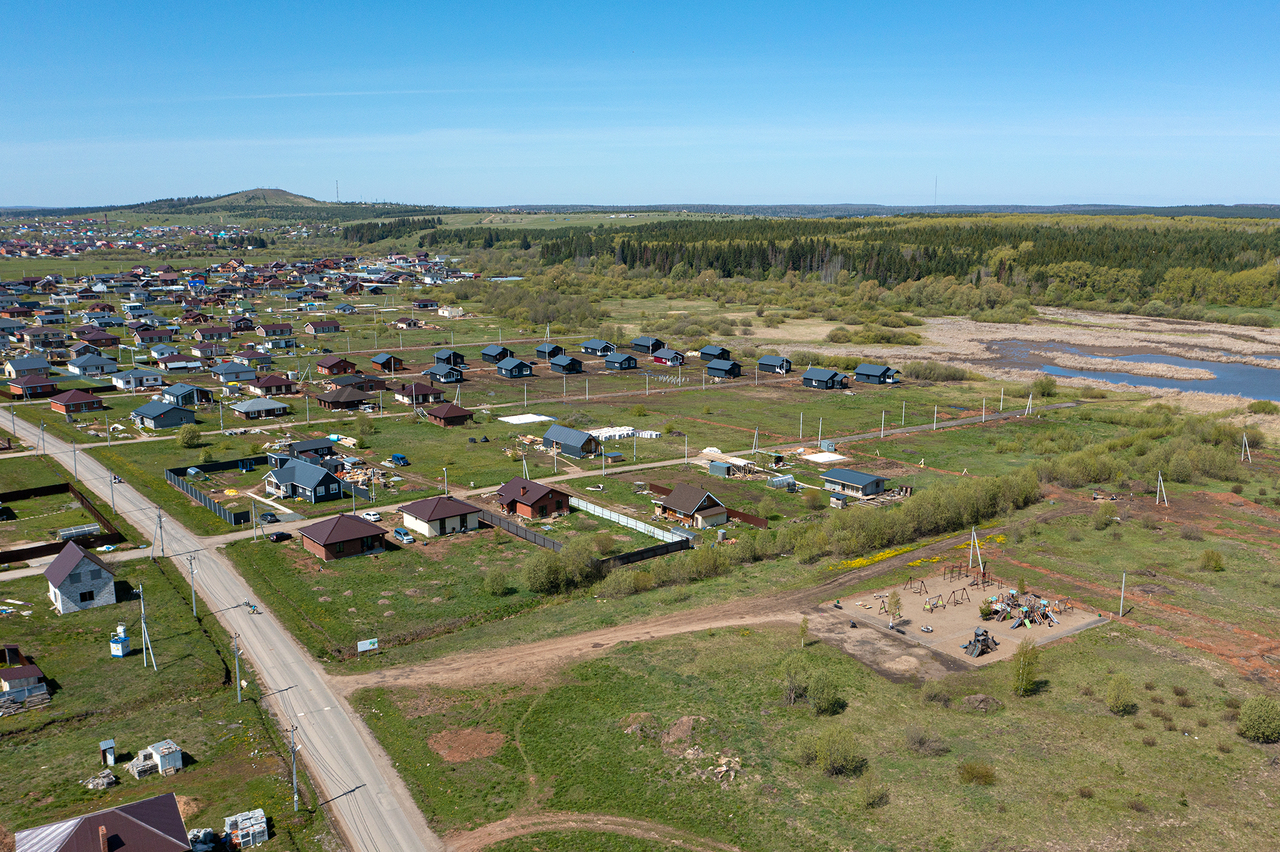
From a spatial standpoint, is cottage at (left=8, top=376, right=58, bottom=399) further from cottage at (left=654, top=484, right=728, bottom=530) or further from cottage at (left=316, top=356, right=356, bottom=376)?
cottage at (left=654, top=484, right=728, bottom=530)

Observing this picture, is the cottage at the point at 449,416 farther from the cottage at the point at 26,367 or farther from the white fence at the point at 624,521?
the cottage at the point at 26,367

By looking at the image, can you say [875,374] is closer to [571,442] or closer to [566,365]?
[566,365]

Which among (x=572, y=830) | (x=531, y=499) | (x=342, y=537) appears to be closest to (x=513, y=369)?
(x=531, y=499)

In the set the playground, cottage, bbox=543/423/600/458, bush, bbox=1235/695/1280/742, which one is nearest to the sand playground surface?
the playground

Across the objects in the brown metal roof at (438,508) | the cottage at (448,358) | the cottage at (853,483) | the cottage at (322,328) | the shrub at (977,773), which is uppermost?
the cottage at (322,328)

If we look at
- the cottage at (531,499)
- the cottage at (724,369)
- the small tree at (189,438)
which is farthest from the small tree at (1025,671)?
the cottage at (724,369)

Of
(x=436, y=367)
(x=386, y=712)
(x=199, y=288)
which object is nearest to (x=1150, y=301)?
(x=436, y=367)
